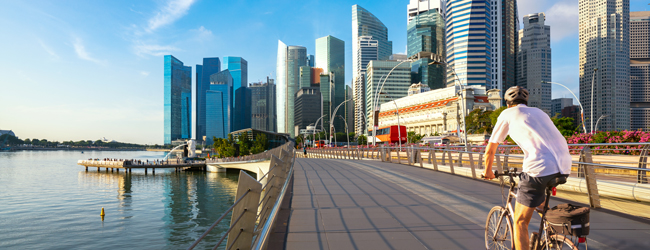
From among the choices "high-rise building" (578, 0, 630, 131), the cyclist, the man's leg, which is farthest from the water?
"high-rise building" (578, 0, 630, 131)

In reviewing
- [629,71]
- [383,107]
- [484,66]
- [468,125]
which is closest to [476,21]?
[484,66]

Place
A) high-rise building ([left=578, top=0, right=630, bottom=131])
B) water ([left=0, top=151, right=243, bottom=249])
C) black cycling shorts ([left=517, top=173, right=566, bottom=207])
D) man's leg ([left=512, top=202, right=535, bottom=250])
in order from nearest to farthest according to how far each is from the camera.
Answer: black cycling shorts ([left=517, top=173, right=566, bottom=207]) → man's leg ([left=512, top=202, right=535, bottom=250]) → water ([left=0, top=151, right=243, bottom=249]) → high-rise building ([left=578, top=0, right=630, bottom=131])

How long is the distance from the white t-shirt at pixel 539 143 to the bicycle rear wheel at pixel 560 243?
0.52 metres

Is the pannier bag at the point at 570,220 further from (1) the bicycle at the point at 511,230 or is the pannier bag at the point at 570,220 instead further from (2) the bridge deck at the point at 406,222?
(2) the bridge deck at the point at 406,222

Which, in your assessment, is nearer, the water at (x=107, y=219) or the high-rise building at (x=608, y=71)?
the water at (x=107, y=219)

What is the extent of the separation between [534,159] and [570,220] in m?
0.62

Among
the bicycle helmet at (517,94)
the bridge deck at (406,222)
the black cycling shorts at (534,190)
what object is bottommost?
the bridge deck at (406,222)

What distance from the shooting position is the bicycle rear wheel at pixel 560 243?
3.00 metres

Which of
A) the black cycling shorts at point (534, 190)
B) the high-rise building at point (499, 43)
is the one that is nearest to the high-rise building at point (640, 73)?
the high-rise building at point (499, 43)

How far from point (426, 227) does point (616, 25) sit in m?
244

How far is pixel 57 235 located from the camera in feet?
80.3

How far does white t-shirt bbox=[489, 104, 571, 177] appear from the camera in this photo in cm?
327

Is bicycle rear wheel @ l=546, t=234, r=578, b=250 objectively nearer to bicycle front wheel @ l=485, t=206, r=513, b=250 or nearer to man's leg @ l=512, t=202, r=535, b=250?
man's leg @ l=512, t=202, r=535, b=250

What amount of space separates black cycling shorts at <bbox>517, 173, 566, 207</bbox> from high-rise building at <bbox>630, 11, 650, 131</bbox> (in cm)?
20398
